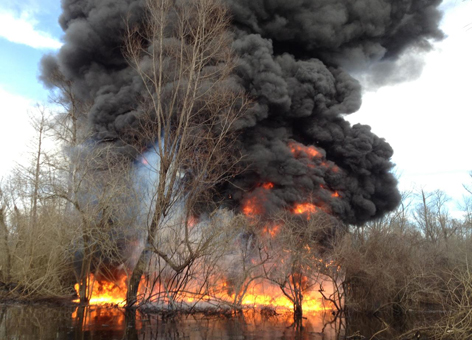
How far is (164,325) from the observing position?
42.5ft

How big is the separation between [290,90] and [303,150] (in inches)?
155

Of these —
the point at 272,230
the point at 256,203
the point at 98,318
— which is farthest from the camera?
the point at 256,203

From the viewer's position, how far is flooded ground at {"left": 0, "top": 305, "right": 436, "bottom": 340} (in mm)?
10758

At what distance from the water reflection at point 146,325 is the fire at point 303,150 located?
10.9 metres

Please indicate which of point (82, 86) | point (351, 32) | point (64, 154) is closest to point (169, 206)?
point (64, 154)

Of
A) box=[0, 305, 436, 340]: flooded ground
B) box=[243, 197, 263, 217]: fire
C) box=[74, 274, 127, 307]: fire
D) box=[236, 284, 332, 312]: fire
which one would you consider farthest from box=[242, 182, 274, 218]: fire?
box=[74, 274, 127, 307]: fire

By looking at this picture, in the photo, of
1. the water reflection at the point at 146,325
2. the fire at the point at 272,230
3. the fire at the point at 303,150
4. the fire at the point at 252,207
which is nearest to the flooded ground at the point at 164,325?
the water reflection at the point at 146,325

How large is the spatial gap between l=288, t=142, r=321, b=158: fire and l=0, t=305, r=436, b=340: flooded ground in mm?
10921

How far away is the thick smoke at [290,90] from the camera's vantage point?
2328 centimetres

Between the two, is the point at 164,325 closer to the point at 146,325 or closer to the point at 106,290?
the point at 146,325

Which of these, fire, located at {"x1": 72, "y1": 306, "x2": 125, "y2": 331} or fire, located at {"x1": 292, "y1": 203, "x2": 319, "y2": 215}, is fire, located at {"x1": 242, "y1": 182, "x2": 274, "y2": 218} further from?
fire, located at {"x1": 72, "y1": 306, "x2": 125, "y2": 331}

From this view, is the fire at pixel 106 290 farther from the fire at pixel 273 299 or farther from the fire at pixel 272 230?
the fire at pixel 272 230

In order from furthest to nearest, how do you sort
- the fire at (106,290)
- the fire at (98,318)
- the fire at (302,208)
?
1. the fire at (302,208)
2. the fire at (106,290)
3. the fire at (98,318)

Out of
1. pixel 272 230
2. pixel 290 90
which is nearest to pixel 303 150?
pixel 290 90
